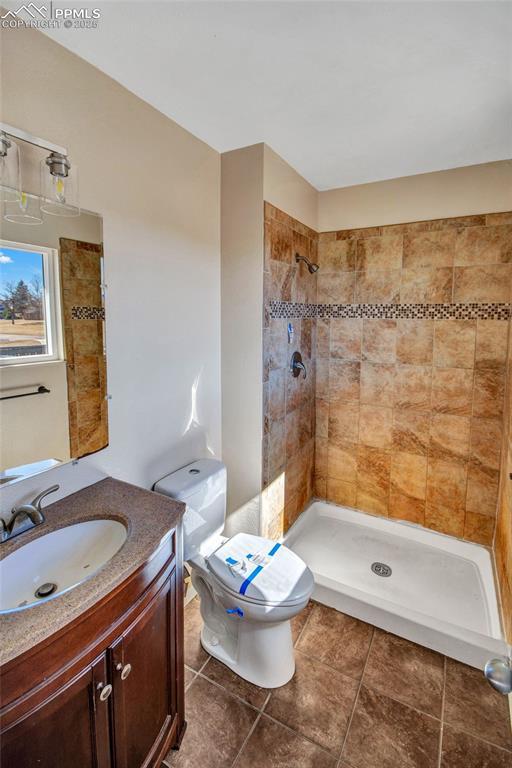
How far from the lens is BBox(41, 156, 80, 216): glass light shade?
4.29ft

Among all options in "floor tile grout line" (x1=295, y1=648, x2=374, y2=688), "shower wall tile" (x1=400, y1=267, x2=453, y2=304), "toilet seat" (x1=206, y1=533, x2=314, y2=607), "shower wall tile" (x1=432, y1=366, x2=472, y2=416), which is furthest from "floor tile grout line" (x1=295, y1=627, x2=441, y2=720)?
"shower wall tile" (x1=400, y1=267, x2=453, y2=304)

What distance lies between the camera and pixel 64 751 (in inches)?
37.1

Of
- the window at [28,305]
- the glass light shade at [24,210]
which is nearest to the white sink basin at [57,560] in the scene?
the window at [28,305]

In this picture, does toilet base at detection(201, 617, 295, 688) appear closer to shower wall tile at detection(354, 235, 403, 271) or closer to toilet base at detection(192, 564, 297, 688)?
toilet base at detection(192, 564, 297, 688)

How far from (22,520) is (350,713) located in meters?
1.53

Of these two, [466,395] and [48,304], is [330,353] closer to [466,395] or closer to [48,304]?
[466,395]

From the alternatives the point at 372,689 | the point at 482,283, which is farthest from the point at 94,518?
the point at 482,283

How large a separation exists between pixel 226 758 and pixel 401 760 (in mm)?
656

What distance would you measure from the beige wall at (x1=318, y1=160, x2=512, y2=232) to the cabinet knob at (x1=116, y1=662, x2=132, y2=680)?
2.73 meters

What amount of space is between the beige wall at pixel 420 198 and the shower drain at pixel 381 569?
7.43 ft

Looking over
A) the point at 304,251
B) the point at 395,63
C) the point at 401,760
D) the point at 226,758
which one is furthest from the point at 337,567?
the point at 395,63

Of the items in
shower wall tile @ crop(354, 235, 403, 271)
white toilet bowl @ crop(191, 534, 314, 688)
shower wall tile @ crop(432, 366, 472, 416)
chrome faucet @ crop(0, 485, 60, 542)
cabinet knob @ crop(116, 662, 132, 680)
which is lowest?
white toilet bowl @ crop(191, 534, 314, 688)

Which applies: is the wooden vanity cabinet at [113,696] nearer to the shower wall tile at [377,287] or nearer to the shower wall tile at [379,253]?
the shower wall tile at [377,287]

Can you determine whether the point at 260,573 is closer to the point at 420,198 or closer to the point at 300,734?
the point at 300,734
